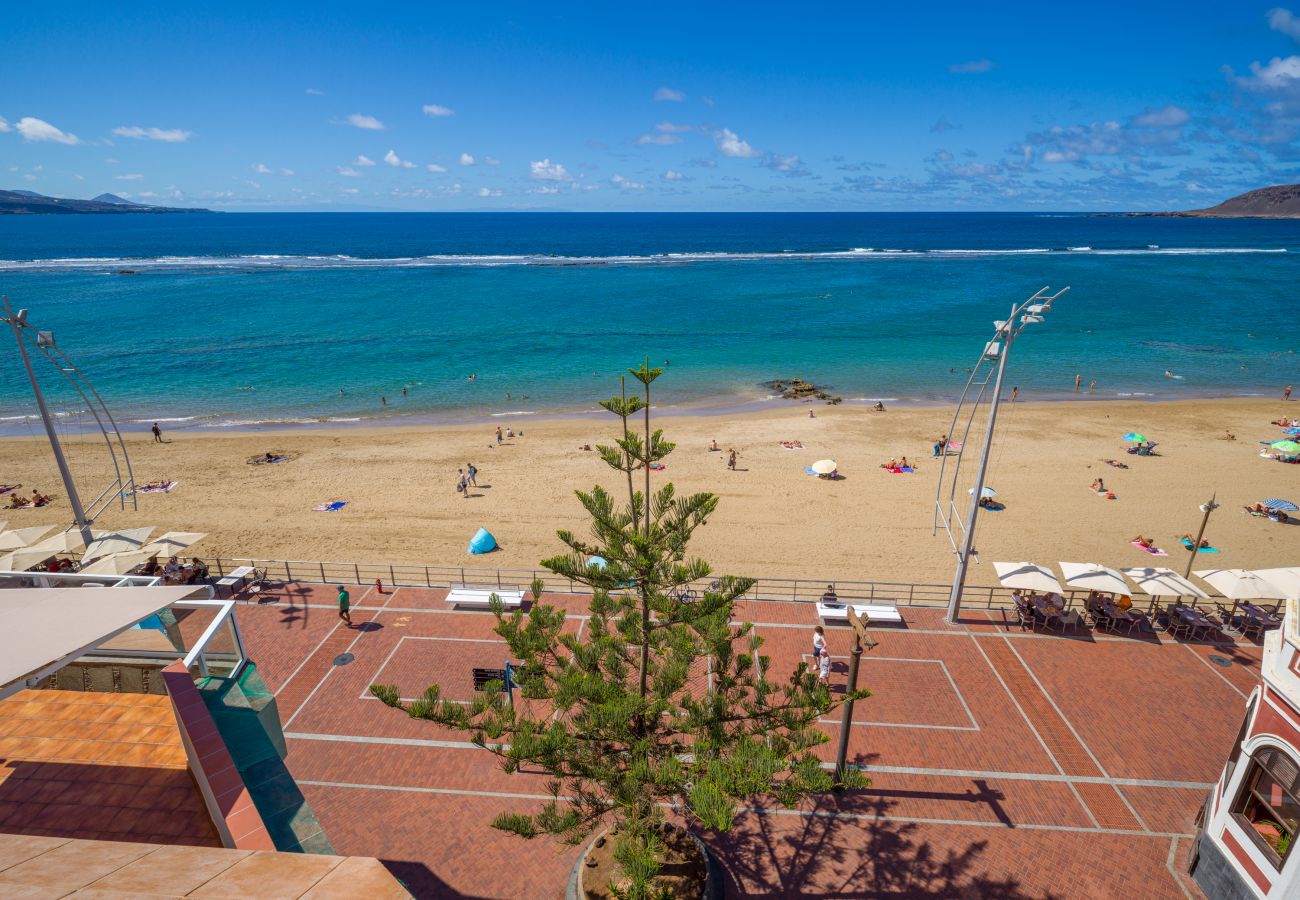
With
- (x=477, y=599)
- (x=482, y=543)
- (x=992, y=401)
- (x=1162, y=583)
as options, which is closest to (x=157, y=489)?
(x=482, y=543)

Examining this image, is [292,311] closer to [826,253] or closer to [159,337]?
[159,337]

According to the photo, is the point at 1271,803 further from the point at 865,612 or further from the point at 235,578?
the point at 235,578

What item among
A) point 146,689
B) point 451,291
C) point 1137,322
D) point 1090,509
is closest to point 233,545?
point 146,689

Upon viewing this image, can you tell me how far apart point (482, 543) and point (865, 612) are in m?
12.7

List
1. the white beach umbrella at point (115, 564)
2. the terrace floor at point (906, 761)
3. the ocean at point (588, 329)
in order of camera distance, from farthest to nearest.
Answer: the ocean at point (588, 329) < the white beach umbrella at point (115, 564) < the terrace floor at point (906, 761)

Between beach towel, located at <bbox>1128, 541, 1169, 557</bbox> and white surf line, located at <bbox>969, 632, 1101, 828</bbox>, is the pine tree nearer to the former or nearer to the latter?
white surf line, located at <bbox>969, 632, 1101, 828</bbox>

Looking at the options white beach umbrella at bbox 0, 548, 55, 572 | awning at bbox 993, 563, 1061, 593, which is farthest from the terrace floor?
white beach umbrella at bbox 0, 548, 55, 572

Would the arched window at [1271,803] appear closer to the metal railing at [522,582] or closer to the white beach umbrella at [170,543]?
the metal railing at [522,582]

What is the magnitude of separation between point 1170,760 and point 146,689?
1740cm

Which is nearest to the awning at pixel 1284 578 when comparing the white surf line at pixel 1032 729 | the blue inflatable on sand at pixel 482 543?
the white surf line at pixel 1032 729

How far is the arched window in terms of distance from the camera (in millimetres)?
9039

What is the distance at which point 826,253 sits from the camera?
138 meters

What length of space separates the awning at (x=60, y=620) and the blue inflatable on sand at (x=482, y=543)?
50.3ft

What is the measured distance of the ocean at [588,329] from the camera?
154ft
